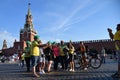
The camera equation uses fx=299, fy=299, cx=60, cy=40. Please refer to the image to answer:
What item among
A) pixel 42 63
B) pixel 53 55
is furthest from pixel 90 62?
pixel 42 63

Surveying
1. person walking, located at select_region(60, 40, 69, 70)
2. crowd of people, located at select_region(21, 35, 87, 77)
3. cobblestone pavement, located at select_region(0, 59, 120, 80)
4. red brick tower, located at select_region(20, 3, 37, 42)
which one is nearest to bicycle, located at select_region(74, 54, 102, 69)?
crowd of people, located at select_region(21, 35, 87, 77)

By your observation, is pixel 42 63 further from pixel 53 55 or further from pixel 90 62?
pixel 90 62

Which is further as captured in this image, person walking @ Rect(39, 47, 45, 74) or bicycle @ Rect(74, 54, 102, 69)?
bicycle @ Rect(74, 54, 102, 69)

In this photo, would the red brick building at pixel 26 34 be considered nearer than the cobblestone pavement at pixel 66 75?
No

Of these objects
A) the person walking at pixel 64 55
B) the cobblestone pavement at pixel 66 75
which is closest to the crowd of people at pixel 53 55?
the person walking at pixel 64 55

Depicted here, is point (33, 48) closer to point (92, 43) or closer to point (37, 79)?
point (37, 79)

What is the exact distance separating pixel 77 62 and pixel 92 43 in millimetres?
79479

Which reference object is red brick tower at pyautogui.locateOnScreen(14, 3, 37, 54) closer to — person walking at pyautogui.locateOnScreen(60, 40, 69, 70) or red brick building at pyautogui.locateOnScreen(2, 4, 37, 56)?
red brick building at pyautogui.locateOnScreen(2, 4, 37, 56)

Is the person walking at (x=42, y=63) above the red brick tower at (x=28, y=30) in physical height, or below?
below

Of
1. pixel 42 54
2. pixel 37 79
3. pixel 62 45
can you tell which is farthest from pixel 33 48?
pixel 62 45

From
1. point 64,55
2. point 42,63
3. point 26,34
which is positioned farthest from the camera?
point 26,34

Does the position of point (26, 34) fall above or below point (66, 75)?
above

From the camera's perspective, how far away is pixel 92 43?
308 ft

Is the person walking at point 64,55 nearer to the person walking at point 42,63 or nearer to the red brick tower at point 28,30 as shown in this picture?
the person walking at point 42,63
